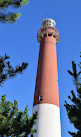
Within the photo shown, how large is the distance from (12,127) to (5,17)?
6.17 metres

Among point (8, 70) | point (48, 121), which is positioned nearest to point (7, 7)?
point (8, 70)

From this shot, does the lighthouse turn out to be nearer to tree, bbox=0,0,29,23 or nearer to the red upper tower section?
the red upper tower section

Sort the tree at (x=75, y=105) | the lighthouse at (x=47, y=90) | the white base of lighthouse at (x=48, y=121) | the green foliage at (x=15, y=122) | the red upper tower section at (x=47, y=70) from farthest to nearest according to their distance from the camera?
the red upper tower section at (x=47, y=70)
the lighthouse at (x=47, y=90)
the white base of lighthouse at (x=48, y=121)
the green foliage at (x=15, y=122)
the tree at (x=75, y=105)

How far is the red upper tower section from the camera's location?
19.2 m

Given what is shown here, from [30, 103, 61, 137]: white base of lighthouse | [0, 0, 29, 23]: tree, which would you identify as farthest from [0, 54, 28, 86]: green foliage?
[30, 103, 61, 137]: white base of lighthouse

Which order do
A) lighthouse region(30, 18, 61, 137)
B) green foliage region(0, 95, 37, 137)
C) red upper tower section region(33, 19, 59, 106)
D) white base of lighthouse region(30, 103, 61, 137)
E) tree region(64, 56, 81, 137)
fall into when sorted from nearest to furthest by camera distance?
1. tree region(64, 56, 81, 137)
2. green foliage region(0, 95, 37, 137)
3. white base of lighthouse region(30, 103, 61, 137)
4. lighthouse region(30, 18, 61, 137)
5. red upper tower section region(33, 19, 59, 106)

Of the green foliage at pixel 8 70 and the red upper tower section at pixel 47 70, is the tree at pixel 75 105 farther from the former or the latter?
the red upper tower section at pixel 47 70

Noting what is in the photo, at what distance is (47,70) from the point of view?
2106cm

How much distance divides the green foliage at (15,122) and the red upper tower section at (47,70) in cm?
738

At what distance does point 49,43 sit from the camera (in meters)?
24.0

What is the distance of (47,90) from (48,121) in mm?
3479

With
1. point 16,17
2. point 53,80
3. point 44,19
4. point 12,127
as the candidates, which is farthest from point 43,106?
point 44,19

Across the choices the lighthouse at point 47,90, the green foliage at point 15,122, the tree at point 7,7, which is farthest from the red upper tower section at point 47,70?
the tree at point 7,7

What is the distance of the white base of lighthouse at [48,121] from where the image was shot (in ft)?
55.3
